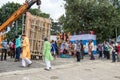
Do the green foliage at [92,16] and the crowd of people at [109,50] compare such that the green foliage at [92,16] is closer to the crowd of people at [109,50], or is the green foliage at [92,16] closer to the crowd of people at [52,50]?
the crowd of people at [52,50]

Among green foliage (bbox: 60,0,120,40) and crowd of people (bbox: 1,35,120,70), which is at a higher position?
green foliage (bbox: 60,0,120,40)

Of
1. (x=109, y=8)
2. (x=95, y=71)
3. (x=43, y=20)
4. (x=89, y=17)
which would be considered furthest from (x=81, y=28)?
(x=95, y=71)

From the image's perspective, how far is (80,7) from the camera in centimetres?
3478

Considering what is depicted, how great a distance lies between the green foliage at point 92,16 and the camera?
34344mm

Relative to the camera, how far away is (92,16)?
1374 inches

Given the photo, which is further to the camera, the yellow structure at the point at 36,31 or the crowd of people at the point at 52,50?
the yellow structure at the point at 36,31

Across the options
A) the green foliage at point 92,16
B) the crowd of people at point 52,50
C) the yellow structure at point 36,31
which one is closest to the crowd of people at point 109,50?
the crowd of people at point 52,50

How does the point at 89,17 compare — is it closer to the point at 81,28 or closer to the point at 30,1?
the point at 81,28

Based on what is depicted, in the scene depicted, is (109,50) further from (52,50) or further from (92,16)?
(92,16)

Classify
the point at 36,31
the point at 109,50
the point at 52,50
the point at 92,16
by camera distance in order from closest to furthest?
the point at 36,31, the point at 52,50, the point at 109,50, the point at 92,16

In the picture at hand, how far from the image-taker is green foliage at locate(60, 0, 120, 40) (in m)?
34.3

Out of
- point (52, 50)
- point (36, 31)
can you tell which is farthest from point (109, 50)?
point (36, 31)

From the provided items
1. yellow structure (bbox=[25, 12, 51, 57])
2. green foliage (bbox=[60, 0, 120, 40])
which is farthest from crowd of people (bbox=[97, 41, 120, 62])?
yellow structure (bbox=[25, 12, 51, 57])

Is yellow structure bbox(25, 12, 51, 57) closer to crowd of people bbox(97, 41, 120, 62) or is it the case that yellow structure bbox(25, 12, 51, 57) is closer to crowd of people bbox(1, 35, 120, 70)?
crowd of people bbox(1, 35, 120, 70)
